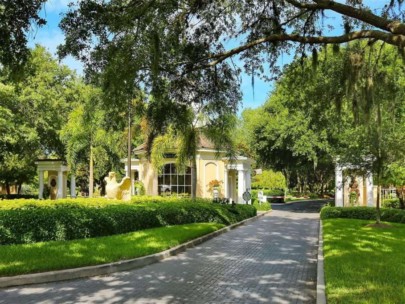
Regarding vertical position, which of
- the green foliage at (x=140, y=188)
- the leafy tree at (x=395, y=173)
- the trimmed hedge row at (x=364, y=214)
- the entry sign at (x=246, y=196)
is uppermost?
the leafy tree at (x=395, y=173)

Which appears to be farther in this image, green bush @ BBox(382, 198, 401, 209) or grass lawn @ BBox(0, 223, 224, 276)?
green bush @ BBox(382, 198, 401, 209)

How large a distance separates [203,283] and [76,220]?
5.97 metres

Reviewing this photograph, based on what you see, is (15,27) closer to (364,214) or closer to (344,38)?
(344,38)

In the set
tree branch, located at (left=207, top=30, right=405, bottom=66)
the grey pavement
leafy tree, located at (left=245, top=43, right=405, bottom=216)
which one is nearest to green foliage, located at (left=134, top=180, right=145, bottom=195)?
leafy tree, located at (left=245, top=43, right=405, bottom=216)

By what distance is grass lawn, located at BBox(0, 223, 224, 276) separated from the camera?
9734 mm

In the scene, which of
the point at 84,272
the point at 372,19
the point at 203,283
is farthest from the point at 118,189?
the point at 372,19

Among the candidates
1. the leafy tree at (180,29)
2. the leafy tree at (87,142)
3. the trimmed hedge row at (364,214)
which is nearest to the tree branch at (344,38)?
the leafy tree at (180,29)

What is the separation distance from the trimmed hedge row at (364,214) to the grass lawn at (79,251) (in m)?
13.2

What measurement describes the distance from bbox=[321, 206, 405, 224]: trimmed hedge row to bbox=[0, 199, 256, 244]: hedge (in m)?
10.1

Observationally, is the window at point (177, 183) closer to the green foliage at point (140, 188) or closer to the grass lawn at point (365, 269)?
the green foliage at point (140, 188)

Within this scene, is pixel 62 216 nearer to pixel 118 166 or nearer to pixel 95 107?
pixel 95 107

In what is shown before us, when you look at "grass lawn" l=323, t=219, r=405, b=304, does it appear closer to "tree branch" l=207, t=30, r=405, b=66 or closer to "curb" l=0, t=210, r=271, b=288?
"tree branch" l=207, t=30, r=405, b=66

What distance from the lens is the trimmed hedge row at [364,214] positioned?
78.6 ft

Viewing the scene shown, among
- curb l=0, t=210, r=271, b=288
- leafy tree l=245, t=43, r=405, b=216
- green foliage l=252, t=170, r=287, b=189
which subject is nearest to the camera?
curb l=0, t=210, r=271, b=288
